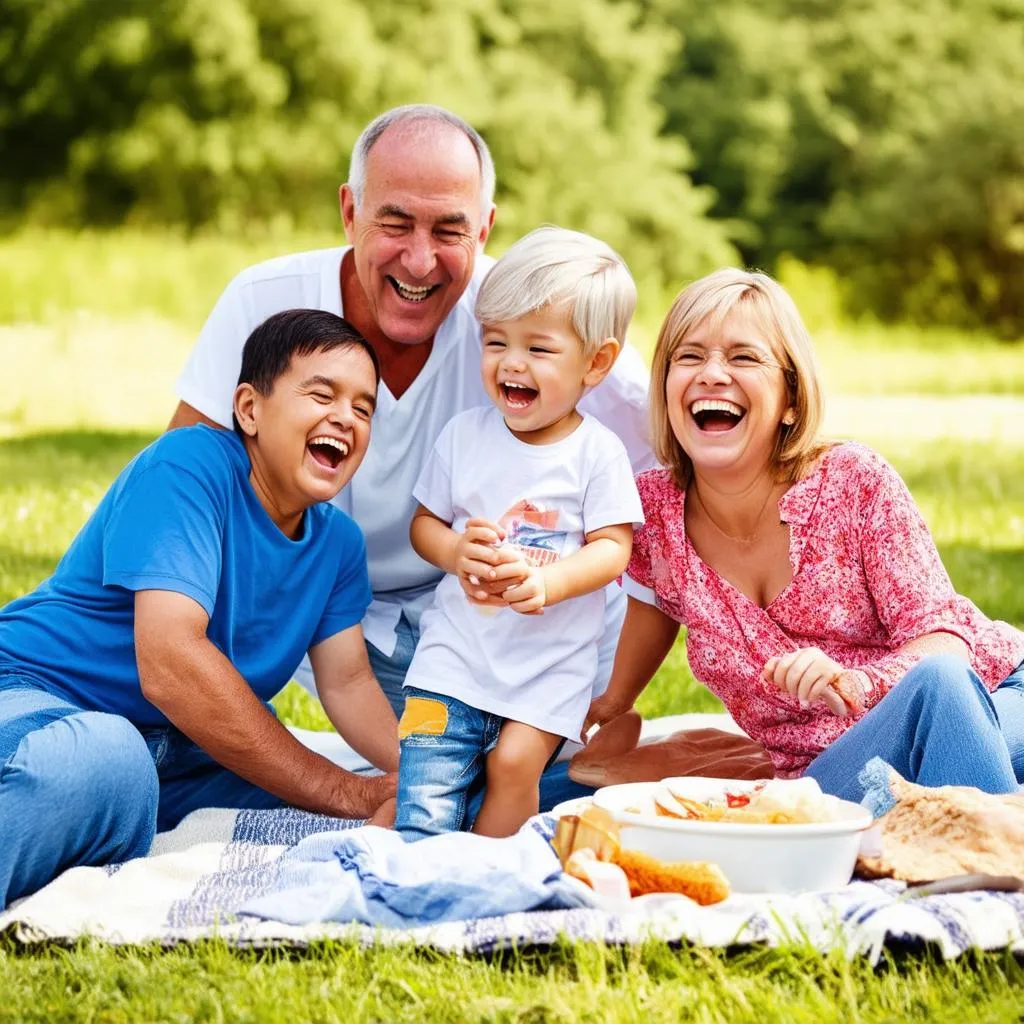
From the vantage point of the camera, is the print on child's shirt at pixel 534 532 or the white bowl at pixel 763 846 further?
the print on child's shirt at pixel 534 532

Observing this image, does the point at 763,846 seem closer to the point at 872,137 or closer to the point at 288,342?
the point at 288,342

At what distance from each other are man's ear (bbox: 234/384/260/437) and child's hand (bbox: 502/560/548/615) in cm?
75

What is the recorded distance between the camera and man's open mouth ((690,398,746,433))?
11.1 ft

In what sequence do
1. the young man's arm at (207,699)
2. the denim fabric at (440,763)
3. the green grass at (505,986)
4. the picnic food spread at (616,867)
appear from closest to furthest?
the green grass at (505,986), the picnic food spread at (616,867), the young man's arm at (207,699), the denim fabric at (440,763)

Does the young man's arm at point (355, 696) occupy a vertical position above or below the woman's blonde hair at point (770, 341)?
below

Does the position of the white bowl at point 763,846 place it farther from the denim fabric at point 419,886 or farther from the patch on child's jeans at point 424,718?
the patch on child's jeans at point 424,718

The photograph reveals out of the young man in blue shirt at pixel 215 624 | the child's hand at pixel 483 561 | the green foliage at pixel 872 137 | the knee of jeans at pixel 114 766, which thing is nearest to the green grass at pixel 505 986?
the knee of jeans at pixel 114 766

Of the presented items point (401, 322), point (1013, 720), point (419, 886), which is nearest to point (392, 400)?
point (401, 322)

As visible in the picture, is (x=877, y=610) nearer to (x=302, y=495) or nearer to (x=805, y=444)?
(x=805, y=444)

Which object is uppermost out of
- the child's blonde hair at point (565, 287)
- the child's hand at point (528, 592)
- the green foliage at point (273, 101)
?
the green foliage at point (273, 101)

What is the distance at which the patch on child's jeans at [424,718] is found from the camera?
341 centimetres

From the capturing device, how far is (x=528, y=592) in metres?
3.27

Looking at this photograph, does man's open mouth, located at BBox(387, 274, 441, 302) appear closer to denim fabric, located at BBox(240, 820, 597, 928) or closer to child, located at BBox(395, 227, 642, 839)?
child, located at BBox(395, 227, 642, 839)

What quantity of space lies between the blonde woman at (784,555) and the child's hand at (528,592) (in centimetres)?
41
